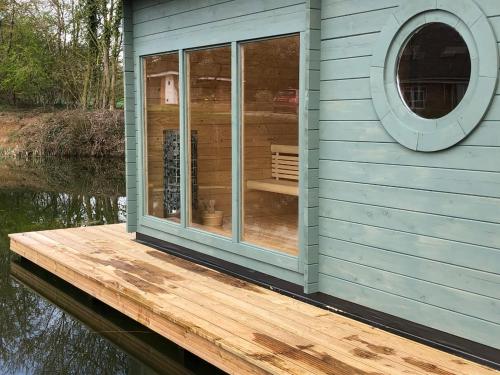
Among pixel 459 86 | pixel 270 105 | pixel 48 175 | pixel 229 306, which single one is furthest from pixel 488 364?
pixel 48 175

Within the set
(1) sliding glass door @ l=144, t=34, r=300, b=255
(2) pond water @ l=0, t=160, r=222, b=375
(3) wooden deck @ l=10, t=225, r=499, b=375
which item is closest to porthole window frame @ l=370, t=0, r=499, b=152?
(1) sliding glass door @ l=144, t=34, r=300, b=255

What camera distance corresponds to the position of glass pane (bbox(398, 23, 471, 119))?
2.79 meters

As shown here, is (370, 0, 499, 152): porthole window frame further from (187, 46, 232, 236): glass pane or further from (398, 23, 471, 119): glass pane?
(187, 46, 232, 236): glass pane

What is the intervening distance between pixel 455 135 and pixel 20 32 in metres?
19.5

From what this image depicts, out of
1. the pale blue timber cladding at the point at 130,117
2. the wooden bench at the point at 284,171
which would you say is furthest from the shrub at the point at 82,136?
the wooden bench at the point at 284,171

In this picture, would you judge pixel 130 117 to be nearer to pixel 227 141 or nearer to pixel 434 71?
pixel 227 141

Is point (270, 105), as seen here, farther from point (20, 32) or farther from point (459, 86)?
point (20, 32)

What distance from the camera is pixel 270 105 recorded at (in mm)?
4027

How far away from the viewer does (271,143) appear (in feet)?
13.3

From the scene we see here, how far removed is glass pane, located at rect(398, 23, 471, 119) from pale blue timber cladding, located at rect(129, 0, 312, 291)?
0.68m

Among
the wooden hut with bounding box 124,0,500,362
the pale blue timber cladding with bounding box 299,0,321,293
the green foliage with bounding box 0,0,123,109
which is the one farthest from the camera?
the green foliage with bounding box 0,0,123,109

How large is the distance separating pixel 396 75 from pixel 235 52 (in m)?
1.45

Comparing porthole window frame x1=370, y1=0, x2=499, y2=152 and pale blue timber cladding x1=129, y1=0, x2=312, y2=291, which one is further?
pale blue timber cladding x1=129, y1=0, x2=312, y2=291

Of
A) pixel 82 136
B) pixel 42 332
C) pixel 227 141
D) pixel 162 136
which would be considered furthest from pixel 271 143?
pixel 82 136
